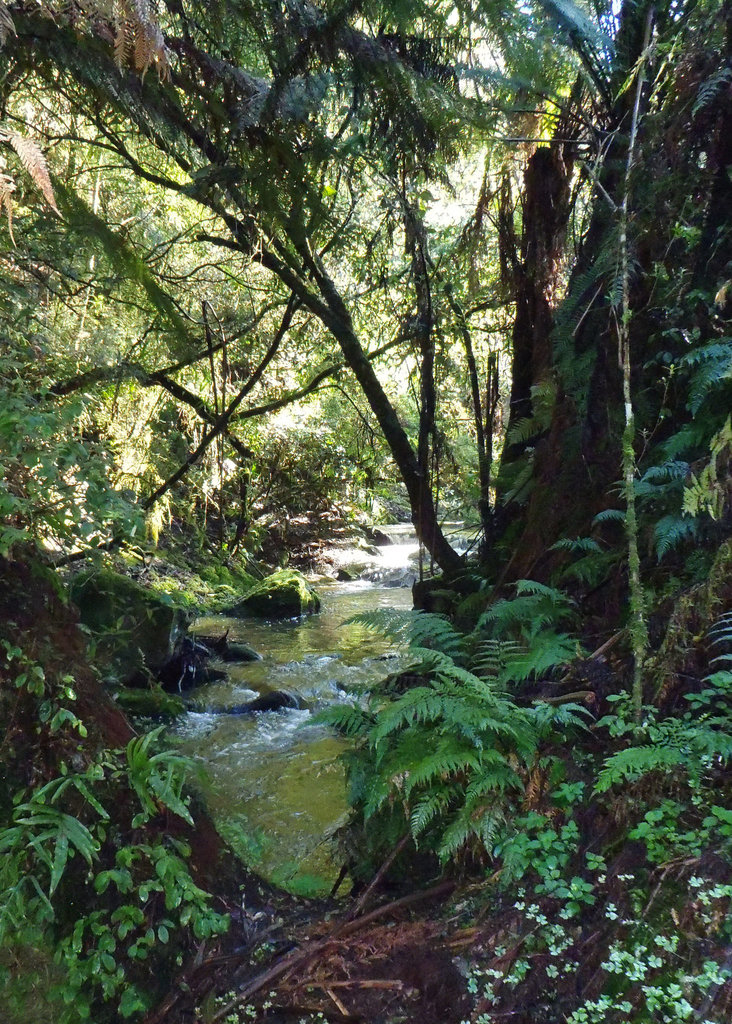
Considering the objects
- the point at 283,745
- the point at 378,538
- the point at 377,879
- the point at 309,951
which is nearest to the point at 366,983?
the point at 309,951

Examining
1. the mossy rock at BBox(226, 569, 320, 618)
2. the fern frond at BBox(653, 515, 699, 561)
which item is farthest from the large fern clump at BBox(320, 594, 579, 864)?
the mossy rock at BBox(226, 569, 320, 618)

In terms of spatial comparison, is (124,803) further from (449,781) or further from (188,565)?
(188,565)

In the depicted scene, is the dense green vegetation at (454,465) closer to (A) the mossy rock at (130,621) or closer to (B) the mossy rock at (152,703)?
(A) the mossy rock at (130,621)

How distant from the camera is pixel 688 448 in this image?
11.9ft

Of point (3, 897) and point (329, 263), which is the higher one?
point (329, 263)

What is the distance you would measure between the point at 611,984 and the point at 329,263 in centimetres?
591

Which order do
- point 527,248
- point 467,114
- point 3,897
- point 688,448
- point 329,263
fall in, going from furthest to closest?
point 329,263, point 527,248, point 467,114, point 688,448, point 3,897

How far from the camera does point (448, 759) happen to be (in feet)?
8.82

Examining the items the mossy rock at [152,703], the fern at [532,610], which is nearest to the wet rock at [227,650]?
the mossy rock at [152,703]

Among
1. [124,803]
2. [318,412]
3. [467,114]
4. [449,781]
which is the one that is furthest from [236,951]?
[318,412]

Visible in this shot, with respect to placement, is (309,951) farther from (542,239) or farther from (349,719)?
(542,239)

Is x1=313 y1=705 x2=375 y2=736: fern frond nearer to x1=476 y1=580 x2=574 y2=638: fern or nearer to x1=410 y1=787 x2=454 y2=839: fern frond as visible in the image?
x1=410 y1=787 x2=454 y2=839: fern frond

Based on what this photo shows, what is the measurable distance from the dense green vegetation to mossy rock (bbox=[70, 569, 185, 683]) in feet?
6.53

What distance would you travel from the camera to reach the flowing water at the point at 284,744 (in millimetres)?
3877
